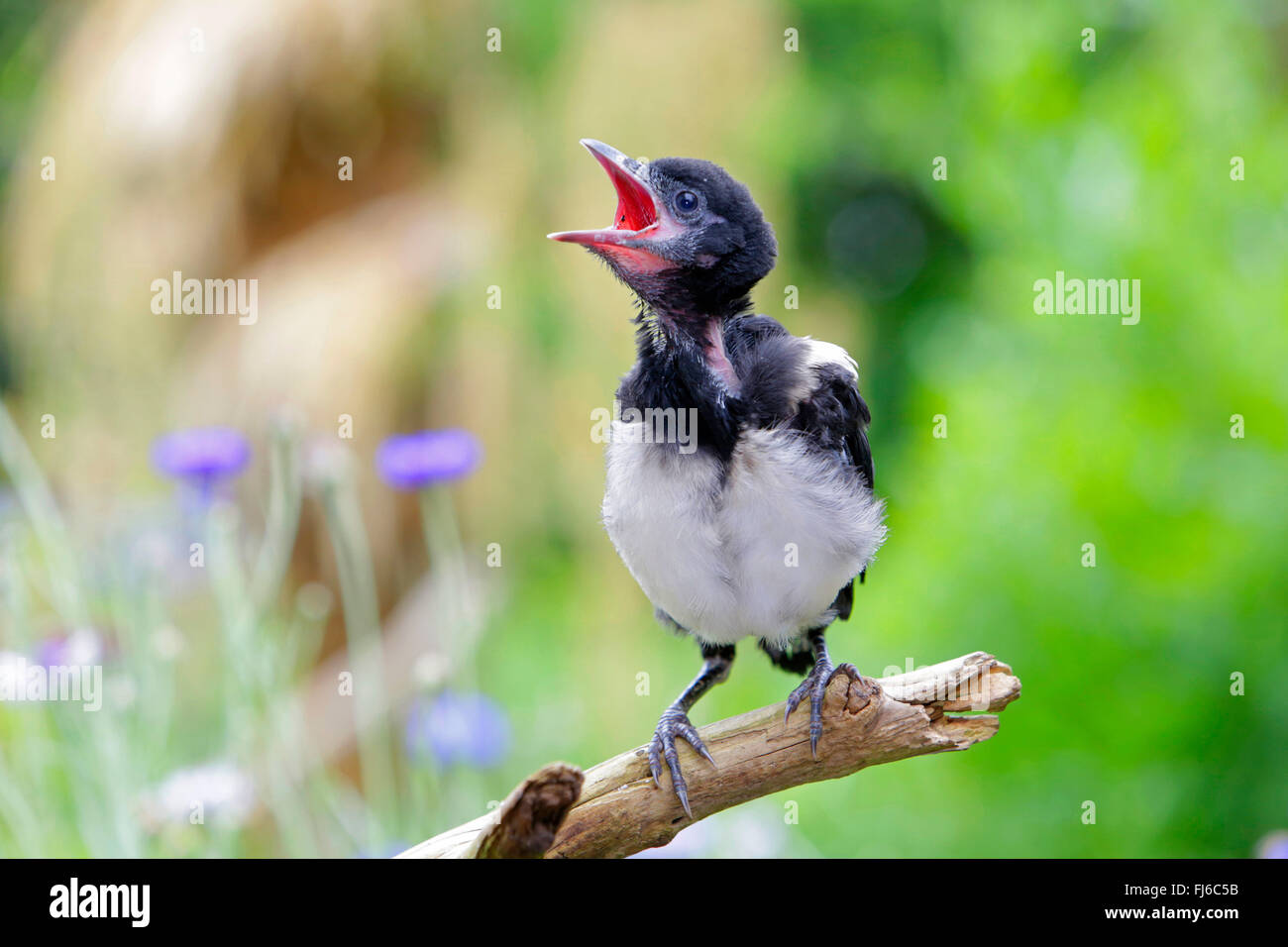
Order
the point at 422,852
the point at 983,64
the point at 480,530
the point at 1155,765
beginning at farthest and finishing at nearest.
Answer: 1. the point at 480,530
2. the point at 983,64
3. the point at 1155,765
4. the point at 422,852

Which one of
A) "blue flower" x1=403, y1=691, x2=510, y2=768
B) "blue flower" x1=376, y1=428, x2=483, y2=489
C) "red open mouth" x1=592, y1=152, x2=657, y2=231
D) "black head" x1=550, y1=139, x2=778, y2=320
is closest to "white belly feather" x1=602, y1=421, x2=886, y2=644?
"black head" x1=550, y1=139, x2=778, y2=320

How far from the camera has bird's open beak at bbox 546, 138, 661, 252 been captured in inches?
70.6

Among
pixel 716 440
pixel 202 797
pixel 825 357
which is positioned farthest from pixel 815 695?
pixel 202 797

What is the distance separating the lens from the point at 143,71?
5266 millimetres

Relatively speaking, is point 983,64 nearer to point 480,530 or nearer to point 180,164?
point 480,530

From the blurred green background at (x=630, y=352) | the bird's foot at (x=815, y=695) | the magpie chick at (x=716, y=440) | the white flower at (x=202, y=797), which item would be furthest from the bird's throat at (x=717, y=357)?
the white flower at (x=202, y=797)

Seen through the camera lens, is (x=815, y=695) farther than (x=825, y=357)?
No

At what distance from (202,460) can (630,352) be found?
285 centimetres

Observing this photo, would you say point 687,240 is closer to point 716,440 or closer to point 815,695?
point 716,440

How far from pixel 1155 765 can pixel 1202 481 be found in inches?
33.4

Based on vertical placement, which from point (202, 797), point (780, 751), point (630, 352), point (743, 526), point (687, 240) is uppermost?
point (630, 352)

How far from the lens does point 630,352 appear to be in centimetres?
506

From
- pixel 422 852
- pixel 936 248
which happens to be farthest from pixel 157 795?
pixel 936 248

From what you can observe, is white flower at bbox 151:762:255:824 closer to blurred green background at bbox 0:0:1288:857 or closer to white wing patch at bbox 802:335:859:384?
blurred green background at bbox 0:0:1288:857
